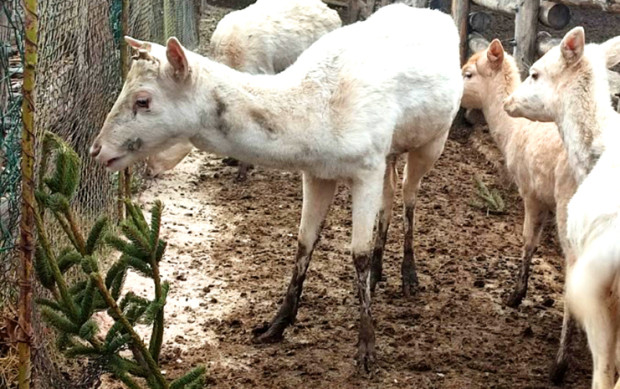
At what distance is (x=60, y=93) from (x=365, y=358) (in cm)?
221

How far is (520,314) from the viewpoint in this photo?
5922 mm

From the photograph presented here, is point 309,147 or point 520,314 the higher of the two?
point 309,147

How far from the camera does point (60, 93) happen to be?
195 inches

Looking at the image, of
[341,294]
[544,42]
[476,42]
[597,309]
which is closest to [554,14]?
[544,42]

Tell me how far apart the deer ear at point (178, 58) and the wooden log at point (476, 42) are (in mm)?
6171

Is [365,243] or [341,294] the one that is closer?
[365,243]

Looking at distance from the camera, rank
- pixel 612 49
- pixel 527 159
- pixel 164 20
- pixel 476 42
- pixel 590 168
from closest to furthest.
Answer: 1. pixel 590 168
2. pixel 612 49
3. pixel 527 159
4. pixel 164 20
5. pixel 476 42

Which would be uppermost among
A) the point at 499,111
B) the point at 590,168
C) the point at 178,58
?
the point at 178,58

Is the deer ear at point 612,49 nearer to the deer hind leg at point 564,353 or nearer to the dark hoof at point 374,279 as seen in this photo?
the deer hind leg at point 564,353

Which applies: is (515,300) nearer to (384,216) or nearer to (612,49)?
(384,216)

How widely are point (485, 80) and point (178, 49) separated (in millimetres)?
3274

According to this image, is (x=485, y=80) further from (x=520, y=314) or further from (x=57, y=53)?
(x=57, y=53)

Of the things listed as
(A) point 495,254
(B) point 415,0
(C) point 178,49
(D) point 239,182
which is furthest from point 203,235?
(B) point 415,0

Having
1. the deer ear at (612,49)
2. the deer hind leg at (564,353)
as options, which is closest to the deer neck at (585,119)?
the deer ear at (612,49)
